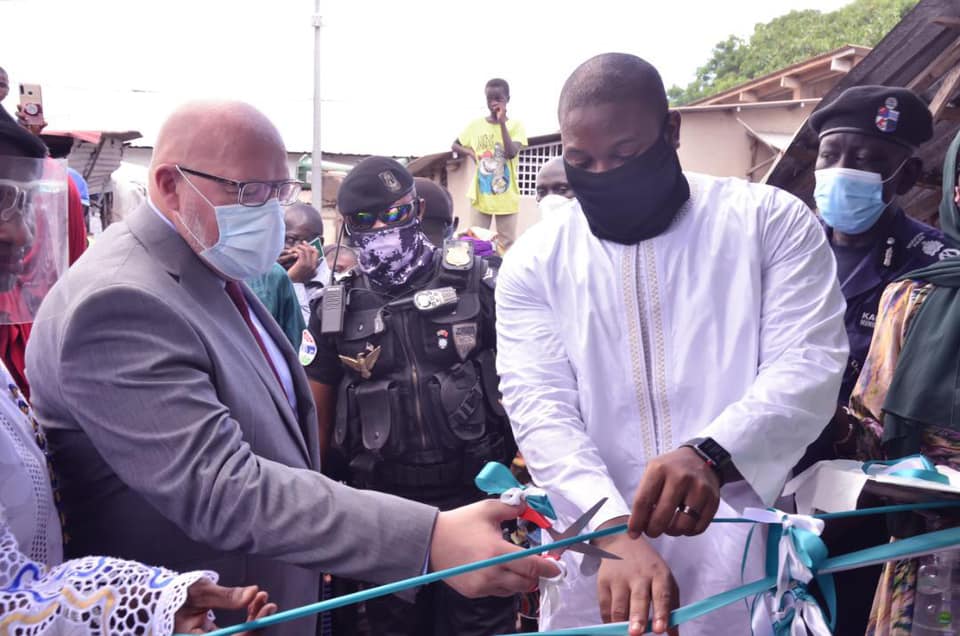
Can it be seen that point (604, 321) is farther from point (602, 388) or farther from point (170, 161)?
point (170, 161)

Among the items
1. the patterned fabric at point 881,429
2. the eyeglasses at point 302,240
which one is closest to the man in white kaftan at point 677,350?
the patterned fabric at point 881,429

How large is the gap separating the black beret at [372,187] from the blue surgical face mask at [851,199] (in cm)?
176

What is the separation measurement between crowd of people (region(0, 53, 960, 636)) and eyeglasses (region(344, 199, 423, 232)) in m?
1.09

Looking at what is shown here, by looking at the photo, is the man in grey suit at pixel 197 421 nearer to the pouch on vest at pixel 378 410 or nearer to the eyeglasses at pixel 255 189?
the eyeglasses at pixel 255 189

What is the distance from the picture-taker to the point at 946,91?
13.5ft

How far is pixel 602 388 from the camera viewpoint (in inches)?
82.0

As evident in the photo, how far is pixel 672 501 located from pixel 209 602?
2.98 ft

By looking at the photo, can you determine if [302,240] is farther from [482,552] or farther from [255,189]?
[482,552]

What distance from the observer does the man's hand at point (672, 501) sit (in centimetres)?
160

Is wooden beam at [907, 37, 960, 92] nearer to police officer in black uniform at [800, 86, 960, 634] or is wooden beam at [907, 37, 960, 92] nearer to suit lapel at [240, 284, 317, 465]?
police officer in black uniform at [800, 86, 960, 634]

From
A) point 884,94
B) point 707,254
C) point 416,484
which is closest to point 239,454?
point 707,254

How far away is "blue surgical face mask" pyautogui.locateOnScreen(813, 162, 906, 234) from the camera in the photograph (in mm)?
3119

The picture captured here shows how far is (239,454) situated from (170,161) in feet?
2.80

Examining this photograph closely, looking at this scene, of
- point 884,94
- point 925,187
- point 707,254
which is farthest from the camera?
point 925,187
